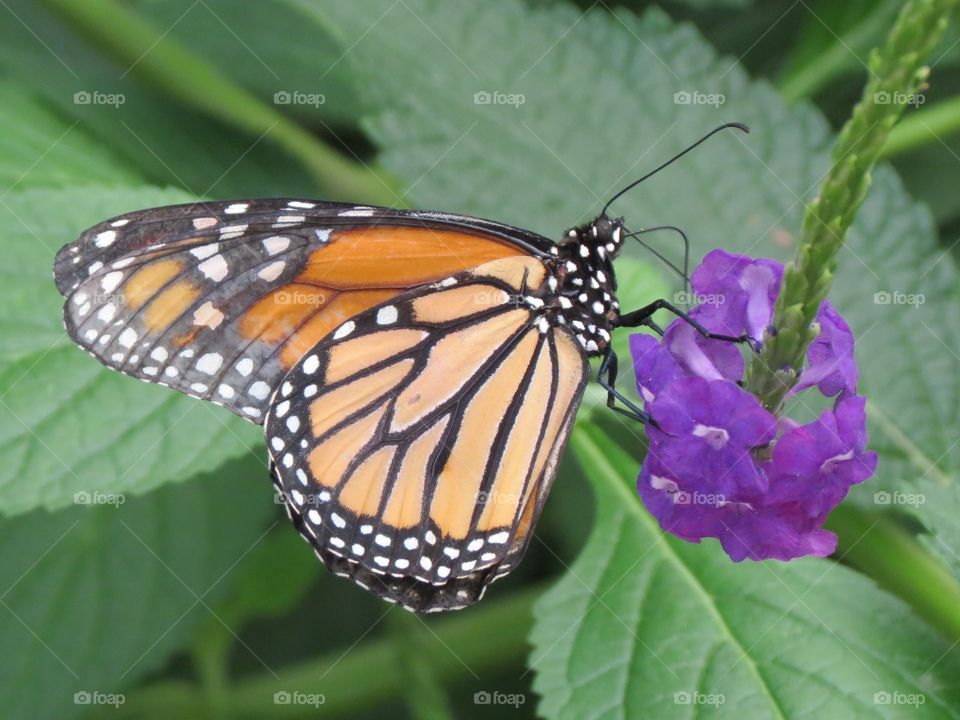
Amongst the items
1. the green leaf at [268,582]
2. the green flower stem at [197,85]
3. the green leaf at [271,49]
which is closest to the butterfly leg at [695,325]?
the green flower stem at [197,85]

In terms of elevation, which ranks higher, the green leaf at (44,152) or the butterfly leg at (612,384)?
the green leaf at (44,152)

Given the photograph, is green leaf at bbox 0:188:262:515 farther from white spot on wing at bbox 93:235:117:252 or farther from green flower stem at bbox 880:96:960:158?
green flower stem at bbox 880:96:960:158

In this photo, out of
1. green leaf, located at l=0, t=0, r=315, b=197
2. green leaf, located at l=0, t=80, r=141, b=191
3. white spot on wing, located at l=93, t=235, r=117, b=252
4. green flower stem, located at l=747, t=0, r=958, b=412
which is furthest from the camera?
green leaf, located at l=0, t=0, r=315, b=197

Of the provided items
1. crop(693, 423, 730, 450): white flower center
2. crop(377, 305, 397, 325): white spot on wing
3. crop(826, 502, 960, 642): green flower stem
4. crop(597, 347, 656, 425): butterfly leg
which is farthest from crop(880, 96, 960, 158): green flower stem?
crop(693, 423, 730, 450): white flower center

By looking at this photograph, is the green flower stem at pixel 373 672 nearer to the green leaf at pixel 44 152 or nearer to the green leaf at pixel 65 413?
the green leaf at pixel 65 413

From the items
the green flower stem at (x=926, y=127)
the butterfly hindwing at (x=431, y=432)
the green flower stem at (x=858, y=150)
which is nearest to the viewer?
the green flower stem at (x=858, y=150)
